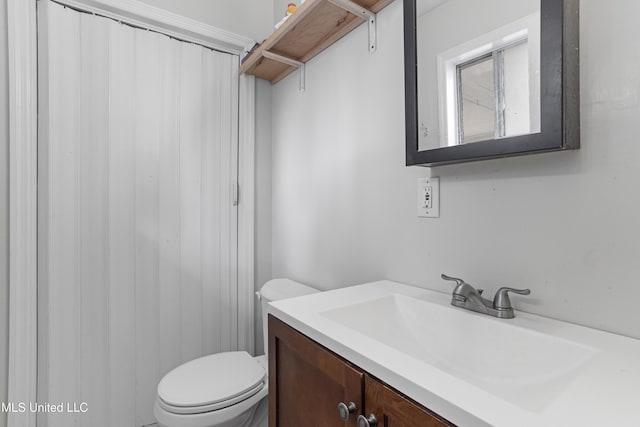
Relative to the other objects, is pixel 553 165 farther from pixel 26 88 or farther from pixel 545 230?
pixel 26 88

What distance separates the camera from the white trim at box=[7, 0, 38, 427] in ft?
4.37

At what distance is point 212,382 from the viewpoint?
1.28 meters

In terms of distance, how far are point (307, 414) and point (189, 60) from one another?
1732 millimetres

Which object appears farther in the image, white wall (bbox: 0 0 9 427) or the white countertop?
white wall (bbox: 0 0 9 427)

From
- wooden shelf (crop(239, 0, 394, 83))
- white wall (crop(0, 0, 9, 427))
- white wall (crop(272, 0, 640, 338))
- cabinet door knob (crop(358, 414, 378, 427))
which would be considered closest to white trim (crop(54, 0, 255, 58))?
wooden shelf (crop(239, 0, 394, 83))

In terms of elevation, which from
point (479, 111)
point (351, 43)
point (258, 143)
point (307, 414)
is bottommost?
point (307, 414)

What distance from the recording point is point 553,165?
0.79 meters

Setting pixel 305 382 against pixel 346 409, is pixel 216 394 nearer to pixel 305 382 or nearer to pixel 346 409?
pixel 305 382

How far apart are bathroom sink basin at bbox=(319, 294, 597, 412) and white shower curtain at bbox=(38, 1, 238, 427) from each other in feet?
3.72

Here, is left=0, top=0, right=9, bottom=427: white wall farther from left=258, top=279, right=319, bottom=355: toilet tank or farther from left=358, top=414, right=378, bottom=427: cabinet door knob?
left=358, top=414, right=378, bottom=427: cabinet door knob

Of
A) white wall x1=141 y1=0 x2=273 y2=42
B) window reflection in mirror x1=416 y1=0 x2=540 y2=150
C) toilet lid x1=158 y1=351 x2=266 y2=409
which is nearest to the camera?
window reflection in mirror x1=416 y1=0 x2=540 y2=150

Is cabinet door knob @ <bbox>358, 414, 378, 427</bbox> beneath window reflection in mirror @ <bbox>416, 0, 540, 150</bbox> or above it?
beneath

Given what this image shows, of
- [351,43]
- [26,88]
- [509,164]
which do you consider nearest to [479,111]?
[509,164]

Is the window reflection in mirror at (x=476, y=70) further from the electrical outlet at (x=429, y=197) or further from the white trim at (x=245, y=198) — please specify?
the white trim at (x=245, y=198)
